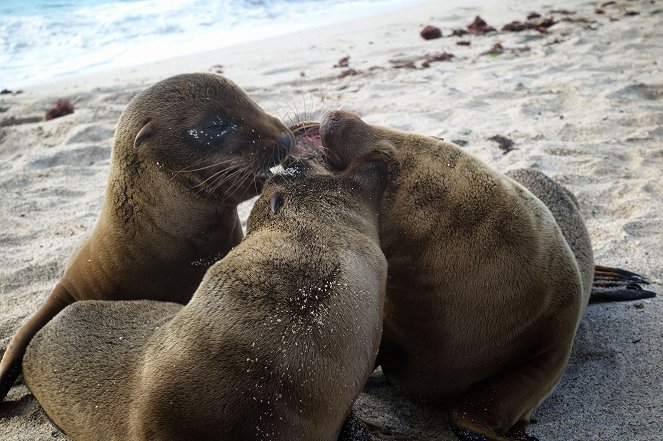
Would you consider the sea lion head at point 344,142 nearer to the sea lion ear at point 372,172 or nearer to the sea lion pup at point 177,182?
the sea lion ear at point 372,172

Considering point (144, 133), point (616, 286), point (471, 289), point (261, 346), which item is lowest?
point (616, 286)

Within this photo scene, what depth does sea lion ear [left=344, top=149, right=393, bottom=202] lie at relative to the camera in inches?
126

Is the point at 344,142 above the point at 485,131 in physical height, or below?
above

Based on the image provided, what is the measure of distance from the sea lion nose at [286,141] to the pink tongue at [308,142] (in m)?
0.03

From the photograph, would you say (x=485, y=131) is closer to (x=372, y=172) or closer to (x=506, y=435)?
(x=372, y=172)

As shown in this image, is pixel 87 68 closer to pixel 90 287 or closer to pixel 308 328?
pixel 90 287

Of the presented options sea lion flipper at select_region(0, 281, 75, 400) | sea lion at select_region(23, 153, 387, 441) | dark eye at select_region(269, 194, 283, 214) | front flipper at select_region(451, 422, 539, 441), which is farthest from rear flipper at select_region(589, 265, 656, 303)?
sea lion flipper at select_region(0, 281, 75, 400)

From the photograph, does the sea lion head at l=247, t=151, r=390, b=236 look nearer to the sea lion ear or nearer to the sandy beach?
the sea lion ear

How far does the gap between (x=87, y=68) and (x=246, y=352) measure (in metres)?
11.6

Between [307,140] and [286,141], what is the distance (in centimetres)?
10

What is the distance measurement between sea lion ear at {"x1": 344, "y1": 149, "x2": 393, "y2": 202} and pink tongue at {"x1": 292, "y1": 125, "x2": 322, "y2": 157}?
0.81ft

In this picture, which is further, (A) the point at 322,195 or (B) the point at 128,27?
(B) the point at 128,27

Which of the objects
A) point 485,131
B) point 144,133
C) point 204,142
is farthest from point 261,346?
point 485,131

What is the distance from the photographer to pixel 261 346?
2.39 meters
